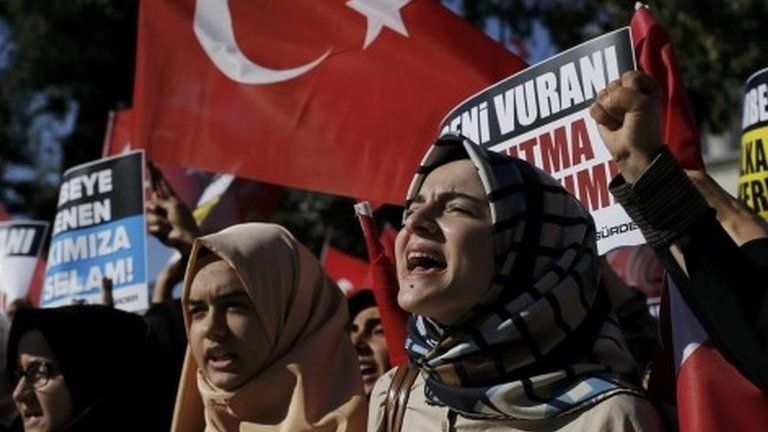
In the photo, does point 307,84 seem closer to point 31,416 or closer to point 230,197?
point 31,416

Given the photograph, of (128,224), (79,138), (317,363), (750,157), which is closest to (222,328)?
(317,363)

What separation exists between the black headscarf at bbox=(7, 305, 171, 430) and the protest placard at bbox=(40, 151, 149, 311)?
Result: 4.11 feet

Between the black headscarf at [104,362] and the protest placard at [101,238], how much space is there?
4.11ft

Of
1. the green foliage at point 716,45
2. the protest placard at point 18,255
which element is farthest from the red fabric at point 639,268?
the green foliage at point 716,45

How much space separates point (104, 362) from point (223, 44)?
1.24 m

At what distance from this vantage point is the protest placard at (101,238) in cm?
621

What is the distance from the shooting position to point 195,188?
23.2 feet

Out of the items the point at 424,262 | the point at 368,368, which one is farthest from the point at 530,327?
the point at 368,368

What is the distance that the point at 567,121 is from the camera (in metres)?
3.86

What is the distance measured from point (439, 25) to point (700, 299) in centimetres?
230

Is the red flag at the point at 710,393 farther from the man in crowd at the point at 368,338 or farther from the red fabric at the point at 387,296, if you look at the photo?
the man in crowd at the point at 368,338

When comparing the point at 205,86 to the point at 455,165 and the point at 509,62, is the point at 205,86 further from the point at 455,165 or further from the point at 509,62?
the point at 455,165

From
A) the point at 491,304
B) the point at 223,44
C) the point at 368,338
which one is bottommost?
the point at 368,338

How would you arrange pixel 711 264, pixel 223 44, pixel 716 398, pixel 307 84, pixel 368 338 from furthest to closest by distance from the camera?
pixel 223 44 → pixel 307 84 → pixel 368 338 → pixel 716 398 → pixel 711 264
